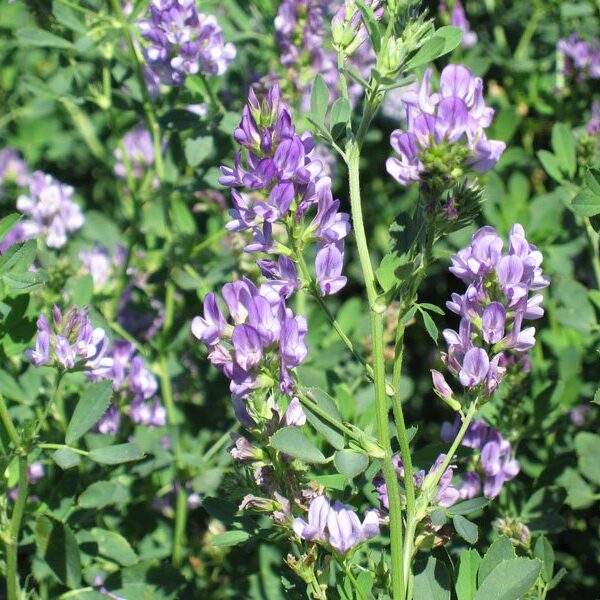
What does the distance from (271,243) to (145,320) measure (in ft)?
4.24

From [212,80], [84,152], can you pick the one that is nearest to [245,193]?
[212,80]

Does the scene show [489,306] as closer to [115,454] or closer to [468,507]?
[468,507]

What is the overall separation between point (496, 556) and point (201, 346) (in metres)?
1.13

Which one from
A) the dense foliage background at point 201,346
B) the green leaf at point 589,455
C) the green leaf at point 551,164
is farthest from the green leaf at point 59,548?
the green leaf at point 551,164

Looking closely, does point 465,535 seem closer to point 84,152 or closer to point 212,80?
point 212,80

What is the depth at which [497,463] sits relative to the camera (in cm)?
195

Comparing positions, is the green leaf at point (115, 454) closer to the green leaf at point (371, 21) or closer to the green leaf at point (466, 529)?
the green leaf at point (466, 529)

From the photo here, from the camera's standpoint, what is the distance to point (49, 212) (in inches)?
113

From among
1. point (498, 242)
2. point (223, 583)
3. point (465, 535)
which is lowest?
point (223, 583)

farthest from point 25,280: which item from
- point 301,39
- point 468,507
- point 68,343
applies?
point 301,39

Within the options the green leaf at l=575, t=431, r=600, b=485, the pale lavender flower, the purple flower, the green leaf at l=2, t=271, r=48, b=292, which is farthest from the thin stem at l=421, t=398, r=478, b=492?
the purple flower

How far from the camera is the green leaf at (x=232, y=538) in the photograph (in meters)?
1.65

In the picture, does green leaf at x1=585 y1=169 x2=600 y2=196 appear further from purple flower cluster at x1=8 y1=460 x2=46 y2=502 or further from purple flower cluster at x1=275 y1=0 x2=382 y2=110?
purple flower cluster at x1=8 y1=460 x2=46 y2=502

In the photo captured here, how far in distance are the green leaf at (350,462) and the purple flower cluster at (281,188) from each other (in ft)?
0.95
